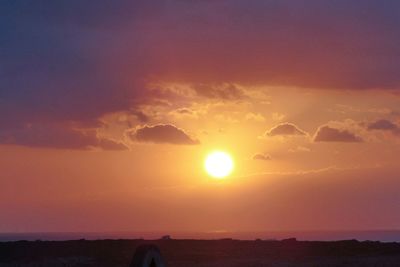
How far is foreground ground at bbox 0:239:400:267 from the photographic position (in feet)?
179

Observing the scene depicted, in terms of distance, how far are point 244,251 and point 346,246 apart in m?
8.13

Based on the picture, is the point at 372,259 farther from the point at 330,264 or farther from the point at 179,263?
the point at 179,263

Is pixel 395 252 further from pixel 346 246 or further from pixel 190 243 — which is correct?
pixel 190 243

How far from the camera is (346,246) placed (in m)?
63.1

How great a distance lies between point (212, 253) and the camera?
200ft

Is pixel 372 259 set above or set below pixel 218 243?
below

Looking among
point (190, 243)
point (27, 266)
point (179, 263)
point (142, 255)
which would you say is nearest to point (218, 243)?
point (190, 243)

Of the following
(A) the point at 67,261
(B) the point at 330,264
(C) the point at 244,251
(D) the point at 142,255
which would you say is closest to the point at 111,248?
(A) the point at 67,261

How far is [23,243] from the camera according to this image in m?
65.6

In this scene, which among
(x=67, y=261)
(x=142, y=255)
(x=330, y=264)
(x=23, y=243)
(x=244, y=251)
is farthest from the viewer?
(x=23, y=243)

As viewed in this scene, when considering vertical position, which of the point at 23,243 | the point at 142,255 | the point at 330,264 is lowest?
the point at 142,255

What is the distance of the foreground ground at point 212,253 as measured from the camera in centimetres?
5456

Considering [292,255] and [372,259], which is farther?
[292,255]

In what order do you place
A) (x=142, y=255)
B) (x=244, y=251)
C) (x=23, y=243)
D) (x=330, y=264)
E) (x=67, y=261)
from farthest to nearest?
(x=23, y=243) < (x=244, y=251) < (x=67, y=261) < (x=330, y=264) < (x=142, y=255)
